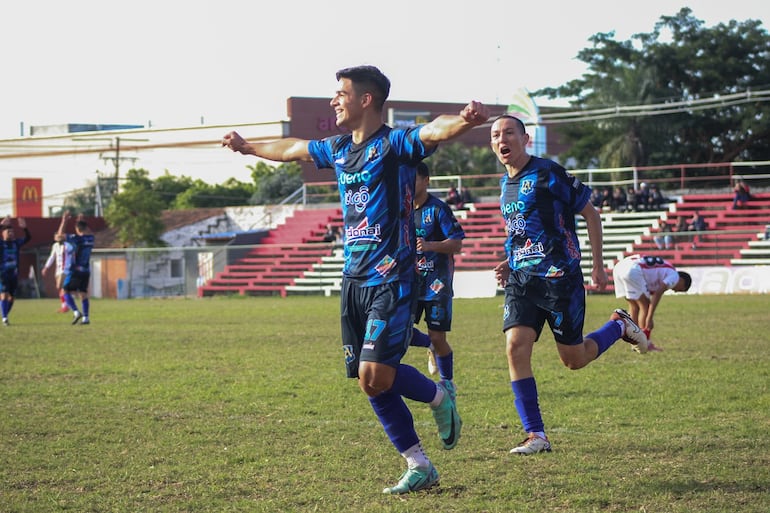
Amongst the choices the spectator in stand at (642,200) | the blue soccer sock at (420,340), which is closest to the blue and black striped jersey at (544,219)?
the blue soccer sock at (420,340)

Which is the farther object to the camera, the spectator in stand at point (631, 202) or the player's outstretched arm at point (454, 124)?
the spectator in stand at point (631, 202)

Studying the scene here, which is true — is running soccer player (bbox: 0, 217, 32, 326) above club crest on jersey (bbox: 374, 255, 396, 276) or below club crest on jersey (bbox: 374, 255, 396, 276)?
below

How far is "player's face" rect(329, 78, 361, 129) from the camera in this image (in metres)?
5.76

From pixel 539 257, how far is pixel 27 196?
211ft

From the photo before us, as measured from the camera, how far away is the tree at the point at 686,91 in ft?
164

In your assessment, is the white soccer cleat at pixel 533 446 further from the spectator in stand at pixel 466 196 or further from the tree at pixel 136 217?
the tree at pixel 136 217

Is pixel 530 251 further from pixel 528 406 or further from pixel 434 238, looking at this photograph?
pixel 434 238

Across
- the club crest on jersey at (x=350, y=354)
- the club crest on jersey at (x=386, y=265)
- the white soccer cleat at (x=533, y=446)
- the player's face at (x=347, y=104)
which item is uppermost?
the player's face at (x=347, y=104)

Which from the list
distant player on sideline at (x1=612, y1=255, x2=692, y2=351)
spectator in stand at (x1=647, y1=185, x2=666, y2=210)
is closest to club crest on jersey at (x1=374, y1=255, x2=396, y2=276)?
distant player on sideline at (x1=612, y1=255, x2=692, y2=351)

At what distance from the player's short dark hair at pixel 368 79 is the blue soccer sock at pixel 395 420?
1.68 meters

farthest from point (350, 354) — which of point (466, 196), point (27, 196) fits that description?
point (27, 196)

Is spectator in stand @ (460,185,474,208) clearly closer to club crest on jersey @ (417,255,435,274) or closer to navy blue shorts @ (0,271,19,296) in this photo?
navy blue shorts @ (0,271,19,296)

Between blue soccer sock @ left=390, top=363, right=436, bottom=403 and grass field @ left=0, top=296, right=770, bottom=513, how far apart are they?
19.6 inches

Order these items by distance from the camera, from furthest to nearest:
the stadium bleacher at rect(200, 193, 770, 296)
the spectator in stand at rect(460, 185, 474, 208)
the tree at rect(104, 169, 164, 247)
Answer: the tree at rect(104, 169, 164, 247), the spectator in stand at rect(460, 185, 474, 208), the stadium bleacher at rect(200, 193, 770, 296)
